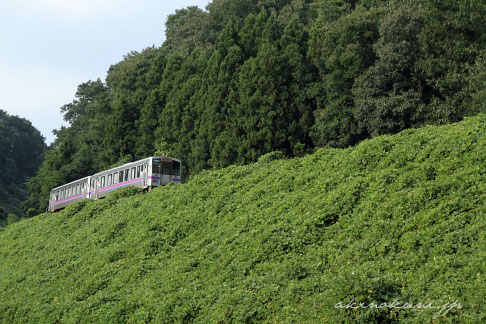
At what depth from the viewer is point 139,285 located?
38.1 feet

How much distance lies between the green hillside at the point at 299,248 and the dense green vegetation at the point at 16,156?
4985 centimetres

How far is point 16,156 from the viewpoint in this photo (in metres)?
73.9

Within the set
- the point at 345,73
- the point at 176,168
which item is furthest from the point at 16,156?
the point at 345,73

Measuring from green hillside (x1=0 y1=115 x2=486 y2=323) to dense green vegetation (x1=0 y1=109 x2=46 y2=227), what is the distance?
49.8 meters

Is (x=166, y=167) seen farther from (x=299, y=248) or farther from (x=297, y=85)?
(x=299, y=248)

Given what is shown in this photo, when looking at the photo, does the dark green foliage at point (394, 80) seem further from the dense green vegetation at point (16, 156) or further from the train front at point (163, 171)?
the dense green vegetation at point (16, 156)

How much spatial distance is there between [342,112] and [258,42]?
8.80 metres

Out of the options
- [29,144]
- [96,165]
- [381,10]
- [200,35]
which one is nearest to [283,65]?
[381,10]

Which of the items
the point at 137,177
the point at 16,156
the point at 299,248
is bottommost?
the point at 299,248

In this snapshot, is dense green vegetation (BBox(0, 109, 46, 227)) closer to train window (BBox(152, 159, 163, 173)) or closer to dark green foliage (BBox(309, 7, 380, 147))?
train window (BBox(152, 159, 163, 173))

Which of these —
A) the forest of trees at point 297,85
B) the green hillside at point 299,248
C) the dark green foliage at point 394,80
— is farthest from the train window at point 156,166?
the dark green foliage at point 394,80

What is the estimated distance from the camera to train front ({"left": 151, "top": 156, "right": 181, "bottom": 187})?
2541 centimetres

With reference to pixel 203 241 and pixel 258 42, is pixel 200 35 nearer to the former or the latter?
pixel 258 42

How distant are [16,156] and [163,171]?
2202 inches
